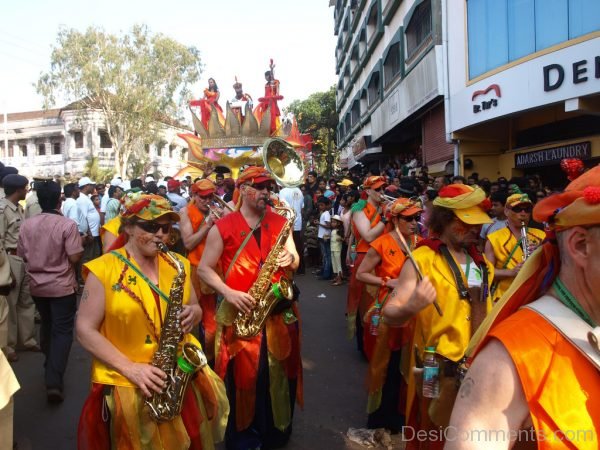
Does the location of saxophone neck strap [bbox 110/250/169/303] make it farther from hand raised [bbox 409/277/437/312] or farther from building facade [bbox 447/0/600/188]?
building facade [bbox 447/0/600/188]

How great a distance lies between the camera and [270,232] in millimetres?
4152

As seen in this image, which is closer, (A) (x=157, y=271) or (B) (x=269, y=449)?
(A) (x=157, y=271)

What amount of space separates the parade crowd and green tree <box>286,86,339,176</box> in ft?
182

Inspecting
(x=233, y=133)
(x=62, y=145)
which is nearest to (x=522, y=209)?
(x=233, y=133)

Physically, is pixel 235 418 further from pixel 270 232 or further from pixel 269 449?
pixel 270 232

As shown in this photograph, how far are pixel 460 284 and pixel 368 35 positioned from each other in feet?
93.7

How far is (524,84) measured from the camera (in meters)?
11.6

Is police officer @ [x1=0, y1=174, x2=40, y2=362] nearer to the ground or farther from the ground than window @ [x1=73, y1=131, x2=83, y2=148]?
nearer to the ground

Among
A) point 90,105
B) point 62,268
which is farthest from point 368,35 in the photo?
point 62,268

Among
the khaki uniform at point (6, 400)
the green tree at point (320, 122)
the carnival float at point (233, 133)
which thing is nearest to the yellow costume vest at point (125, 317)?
the khaki uniform at point (6, 400)

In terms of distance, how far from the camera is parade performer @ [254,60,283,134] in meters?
21.7

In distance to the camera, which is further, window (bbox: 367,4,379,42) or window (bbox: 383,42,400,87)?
window (bbox: 367,4,379,42)

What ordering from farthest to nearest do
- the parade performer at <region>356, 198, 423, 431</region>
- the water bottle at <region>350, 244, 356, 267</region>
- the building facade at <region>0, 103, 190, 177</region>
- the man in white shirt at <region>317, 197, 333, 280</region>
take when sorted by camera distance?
the building facade at <region>0, 103, 190, 177</region>, the man in white shirt at <region>317, 197, 333, 280</region>, the water bottle at <region>350, 244, 356, 267</region>, the parade performer at <region>356, 198, 423, 431</region>

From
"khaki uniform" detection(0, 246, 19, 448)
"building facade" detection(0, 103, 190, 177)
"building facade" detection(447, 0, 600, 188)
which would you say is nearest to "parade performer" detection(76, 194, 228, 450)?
"khaki uniform" detection(0, 246, 19, 448)
